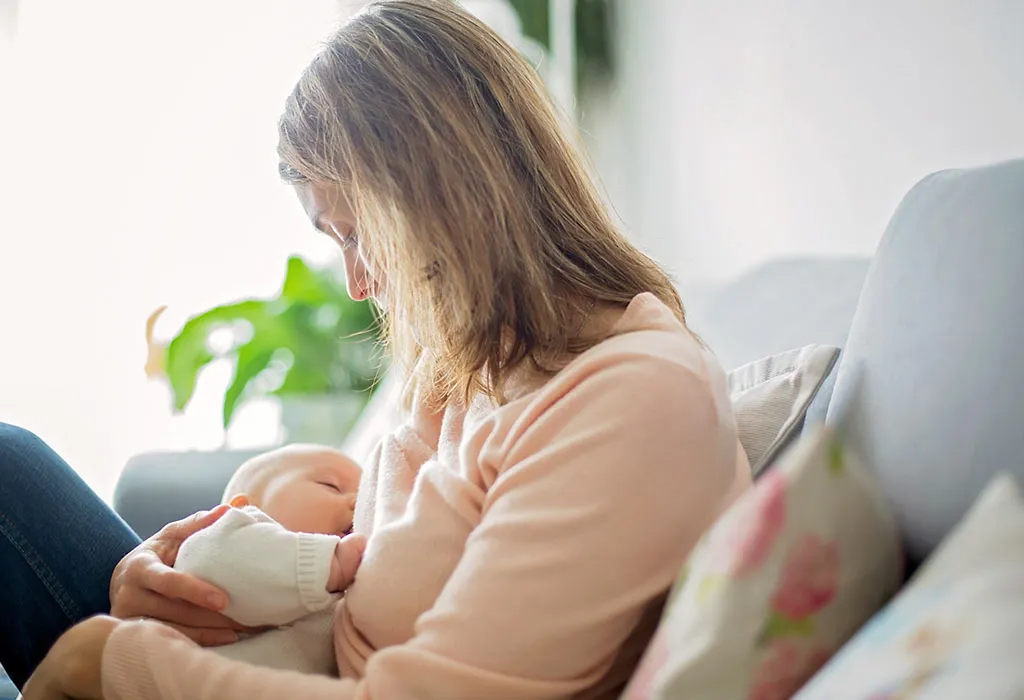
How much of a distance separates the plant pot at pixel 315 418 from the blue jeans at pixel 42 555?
4.74ft

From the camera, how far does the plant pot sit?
2.56 metres

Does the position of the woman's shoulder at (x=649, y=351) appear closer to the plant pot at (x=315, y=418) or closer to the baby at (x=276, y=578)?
the baby at (x=276, y=578)

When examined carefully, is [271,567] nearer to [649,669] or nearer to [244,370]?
[649,669]

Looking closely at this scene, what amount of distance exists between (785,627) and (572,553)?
0.62ft

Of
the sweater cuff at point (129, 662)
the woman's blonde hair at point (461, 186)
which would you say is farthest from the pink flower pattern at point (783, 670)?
the sweater cuff at point (129, 662)

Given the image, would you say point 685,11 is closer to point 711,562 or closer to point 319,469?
point 319,469

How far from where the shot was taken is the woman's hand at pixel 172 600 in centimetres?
95

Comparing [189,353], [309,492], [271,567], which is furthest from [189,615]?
[189,353]

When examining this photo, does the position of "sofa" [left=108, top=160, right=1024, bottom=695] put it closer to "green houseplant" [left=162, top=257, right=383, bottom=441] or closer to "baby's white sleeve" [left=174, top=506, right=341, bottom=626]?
"baby's white sleeve" [left=174, top=506, right=341, bottom=626]

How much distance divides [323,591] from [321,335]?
1.71 meters

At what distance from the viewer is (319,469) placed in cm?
121

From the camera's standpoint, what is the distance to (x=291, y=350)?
2.56 meters

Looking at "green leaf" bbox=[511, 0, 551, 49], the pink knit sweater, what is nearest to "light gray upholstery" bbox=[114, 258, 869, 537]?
the pink knit sweater

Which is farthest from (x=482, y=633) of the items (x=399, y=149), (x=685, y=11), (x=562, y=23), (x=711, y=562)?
(x=562, y=23)
